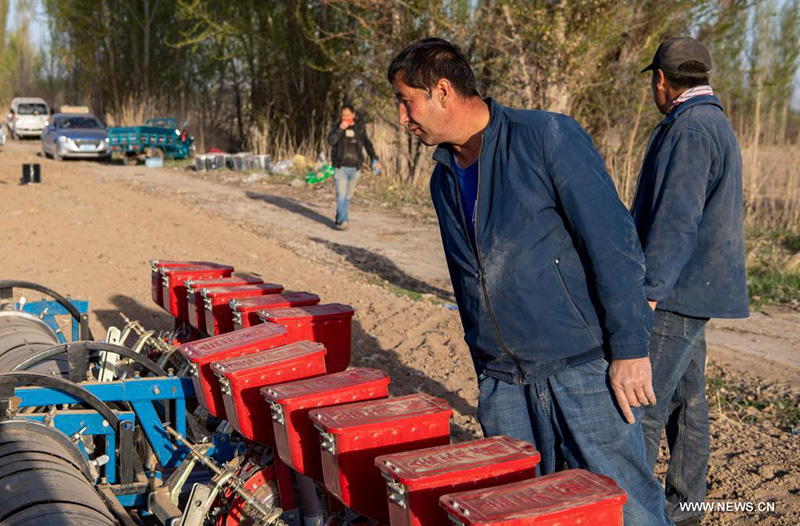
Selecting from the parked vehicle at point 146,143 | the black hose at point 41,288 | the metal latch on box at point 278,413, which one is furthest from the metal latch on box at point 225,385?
the parked vehicle at point 146,143

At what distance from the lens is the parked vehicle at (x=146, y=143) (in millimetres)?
23906

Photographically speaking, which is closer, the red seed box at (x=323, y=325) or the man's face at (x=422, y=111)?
the man's face at (x=422, y=111)

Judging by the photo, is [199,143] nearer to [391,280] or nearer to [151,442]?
[391,280]

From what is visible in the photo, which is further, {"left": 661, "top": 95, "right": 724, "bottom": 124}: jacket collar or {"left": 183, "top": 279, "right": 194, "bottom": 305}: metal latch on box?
{"left": 183, "top": 279, "right": 194, "bottom": 305}: metal latch on box

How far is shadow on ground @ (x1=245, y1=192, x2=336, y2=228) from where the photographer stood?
→ 46.4 feet

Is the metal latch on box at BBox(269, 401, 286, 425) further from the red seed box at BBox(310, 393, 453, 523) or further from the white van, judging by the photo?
the white van

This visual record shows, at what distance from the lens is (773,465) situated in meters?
4.52

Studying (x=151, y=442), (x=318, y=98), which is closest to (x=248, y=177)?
(x=318, y=98)

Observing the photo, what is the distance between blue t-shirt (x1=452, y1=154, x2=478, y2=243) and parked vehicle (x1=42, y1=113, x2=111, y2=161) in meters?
23.3

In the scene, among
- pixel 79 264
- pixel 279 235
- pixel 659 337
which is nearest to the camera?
pixel 659 337

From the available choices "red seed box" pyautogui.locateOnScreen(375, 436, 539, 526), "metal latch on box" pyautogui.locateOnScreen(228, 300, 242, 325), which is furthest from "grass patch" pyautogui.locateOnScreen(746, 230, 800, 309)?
"red seed box" pyautogui.locateOnScreen(375, 436, 539, 526)

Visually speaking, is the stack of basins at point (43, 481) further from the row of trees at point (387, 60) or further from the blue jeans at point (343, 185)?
the blue jeans at point (343, 185)

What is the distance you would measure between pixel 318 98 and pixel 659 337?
22378 mm

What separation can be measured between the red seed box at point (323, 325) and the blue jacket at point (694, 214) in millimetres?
1622
